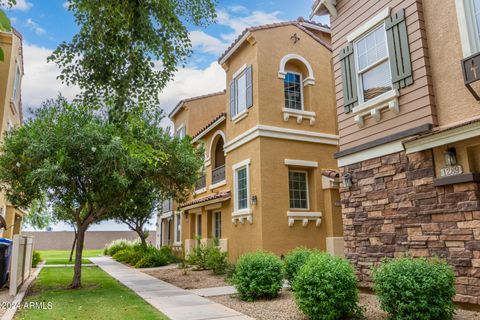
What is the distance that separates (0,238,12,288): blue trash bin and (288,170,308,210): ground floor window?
9435 mm

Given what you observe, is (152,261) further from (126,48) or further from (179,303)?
(126,48)

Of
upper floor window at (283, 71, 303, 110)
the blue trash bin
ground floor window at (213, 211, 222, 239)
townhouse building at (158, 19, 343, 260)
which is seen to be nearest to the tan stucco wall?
townhouse building at (158, 19, 343, 260)

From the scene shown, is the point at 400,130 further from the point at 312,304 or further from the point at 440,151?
the point at 312,304

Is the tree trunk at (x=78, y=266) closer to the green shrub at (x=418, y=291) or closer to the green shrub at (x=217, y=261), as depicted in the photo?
the green shrub at (x=217, y=261)

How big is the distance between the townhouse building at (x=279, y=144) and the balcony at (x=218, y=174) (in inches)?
61.0

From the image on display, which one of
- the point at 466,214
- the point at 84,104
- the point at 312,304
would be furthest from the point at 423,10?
the point at 84,104

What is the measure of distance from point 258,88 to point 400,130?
6.88 m

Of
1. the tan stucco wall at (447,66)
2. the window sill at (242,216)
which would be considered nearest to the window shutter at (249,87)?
the window sill at (242,216)

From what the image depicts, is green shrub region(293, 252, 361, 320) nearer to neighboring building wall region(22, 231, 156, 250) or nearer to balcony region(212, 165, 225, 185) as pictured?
balcony region(212, 165, 225, 185)

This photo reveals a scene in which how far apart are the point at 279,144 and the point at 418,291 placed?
8744mm

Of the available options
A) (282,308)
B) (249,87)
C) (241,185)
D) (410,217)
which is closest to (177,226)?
(241,185)

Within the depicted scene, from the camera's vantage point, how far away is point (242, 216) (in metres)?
13.9

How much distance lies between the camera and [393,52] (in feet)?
26.3

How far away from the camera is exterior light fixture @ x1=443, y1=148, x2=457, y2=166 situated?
6566 millimetres
